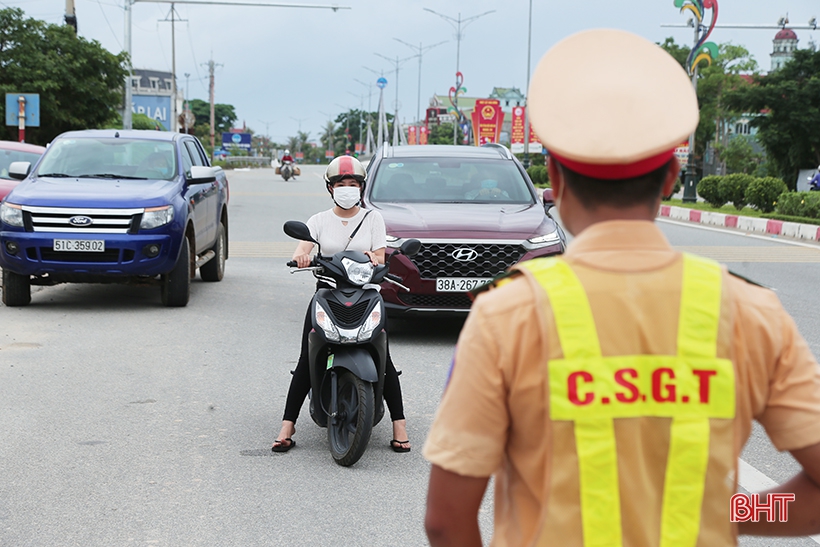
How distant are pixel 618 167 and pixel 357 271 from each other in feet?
12.6

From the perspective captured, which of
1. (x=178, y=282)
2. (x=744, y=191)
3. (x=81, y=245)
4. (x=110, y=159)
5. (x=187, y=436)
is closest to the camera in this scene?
(x=187, y=436)

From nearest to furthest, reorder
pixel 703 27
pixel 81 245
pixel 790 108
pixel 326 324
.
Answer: pixel 326 324, pixel 81 245, pixel 703 27, pixel 790 108

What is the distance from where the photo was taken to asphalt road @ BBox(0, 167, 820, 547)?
4512 mm

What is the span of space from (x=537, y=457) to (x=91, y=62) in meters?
31.0

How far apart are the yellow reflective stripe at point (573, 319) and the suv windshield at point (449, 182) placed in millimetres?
8396

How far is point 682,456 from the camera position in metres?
1.63

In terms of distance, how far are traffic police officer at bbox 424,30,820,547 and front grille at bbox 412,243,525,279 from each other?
706 cm

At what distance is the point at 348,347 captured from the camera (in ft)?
18.1

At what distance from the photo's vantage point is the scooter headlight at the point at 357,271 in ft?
17.9

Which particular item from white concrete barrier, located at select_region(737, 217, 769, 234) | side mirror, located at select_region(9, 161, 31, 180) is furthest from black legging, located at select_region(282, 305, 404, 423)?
white concrete barrier, located at select_region(737, 217, 769, 234)

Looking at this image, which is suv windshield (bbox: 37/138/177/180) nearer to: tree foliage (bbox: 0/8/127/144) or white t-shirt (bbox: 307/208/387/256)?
white t-shirt (bbox: 307/208/387/256)

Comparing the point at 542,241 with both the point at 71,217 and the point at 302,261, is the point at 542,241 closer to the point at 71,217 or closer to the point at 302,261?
the point at 302,261

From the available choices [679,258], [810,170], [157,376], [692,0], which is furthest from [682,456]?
[810,170]

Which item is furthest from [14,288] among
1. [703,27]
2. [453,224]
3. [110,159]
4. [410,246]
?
[703,27]
